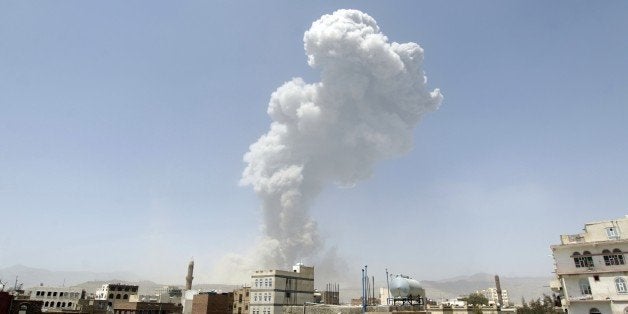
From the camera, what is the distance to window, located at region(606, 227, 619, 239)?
4285 cm

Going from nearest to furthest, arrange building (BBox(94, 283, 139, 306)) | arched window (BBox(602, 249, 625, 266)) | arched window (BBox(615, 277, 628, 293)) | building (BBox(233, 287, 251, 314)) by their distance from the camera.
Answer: arched window (BBox(615, 277, 628, 293)), arched window (BBox(602, 249, 625, 266)), building (BBox(233, 287, 251, 314)), building (BBox(94, 283, 139, 306))

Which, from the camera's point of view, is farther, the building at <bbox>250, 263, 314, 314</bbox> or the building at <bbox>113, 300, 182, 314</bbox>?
the building at <bbox>113, 300, 182, 314</bbox>

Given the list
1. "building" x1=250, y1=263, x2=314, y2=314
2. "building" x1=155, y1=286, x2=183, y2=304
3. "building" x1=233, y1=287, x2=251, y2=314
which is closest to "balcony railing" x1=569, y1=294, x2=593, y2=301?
"building" x1=250, y1=263, x2=314, y2=314

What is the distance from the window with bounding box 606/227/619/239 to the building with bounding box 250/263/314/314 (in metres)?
49.8

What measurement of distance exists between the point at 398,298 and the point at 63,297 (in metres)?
105

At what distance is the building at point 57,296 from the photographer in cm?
10444

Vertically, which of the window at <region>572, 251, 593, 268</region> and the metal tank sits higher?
the window at <region>572, 251, 593, 268</region>

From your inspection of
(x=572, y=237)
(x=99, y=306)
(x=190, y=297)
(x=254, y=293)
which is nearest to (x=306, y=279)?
(x=254, y=293)

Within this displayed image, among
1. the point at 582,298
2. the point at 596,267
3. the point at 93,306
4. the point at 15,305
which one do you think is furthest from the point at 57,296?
the point at 596,267

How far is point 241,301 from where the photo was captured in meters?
84.0

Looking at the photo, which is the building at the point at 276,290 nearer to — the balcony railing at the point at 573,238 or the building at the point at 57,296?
the balcony railing at the point at 573,238

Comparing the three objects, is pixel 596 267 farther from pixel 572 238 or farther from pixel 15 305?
pixel 15 305

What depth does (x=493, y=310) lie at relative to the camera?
1633 inches

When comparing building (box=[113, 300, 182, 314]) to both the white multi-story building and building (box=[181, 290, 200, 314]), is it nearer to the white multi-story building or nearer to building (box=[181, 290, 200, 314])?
building (box=[181, 290, 200, 314])
